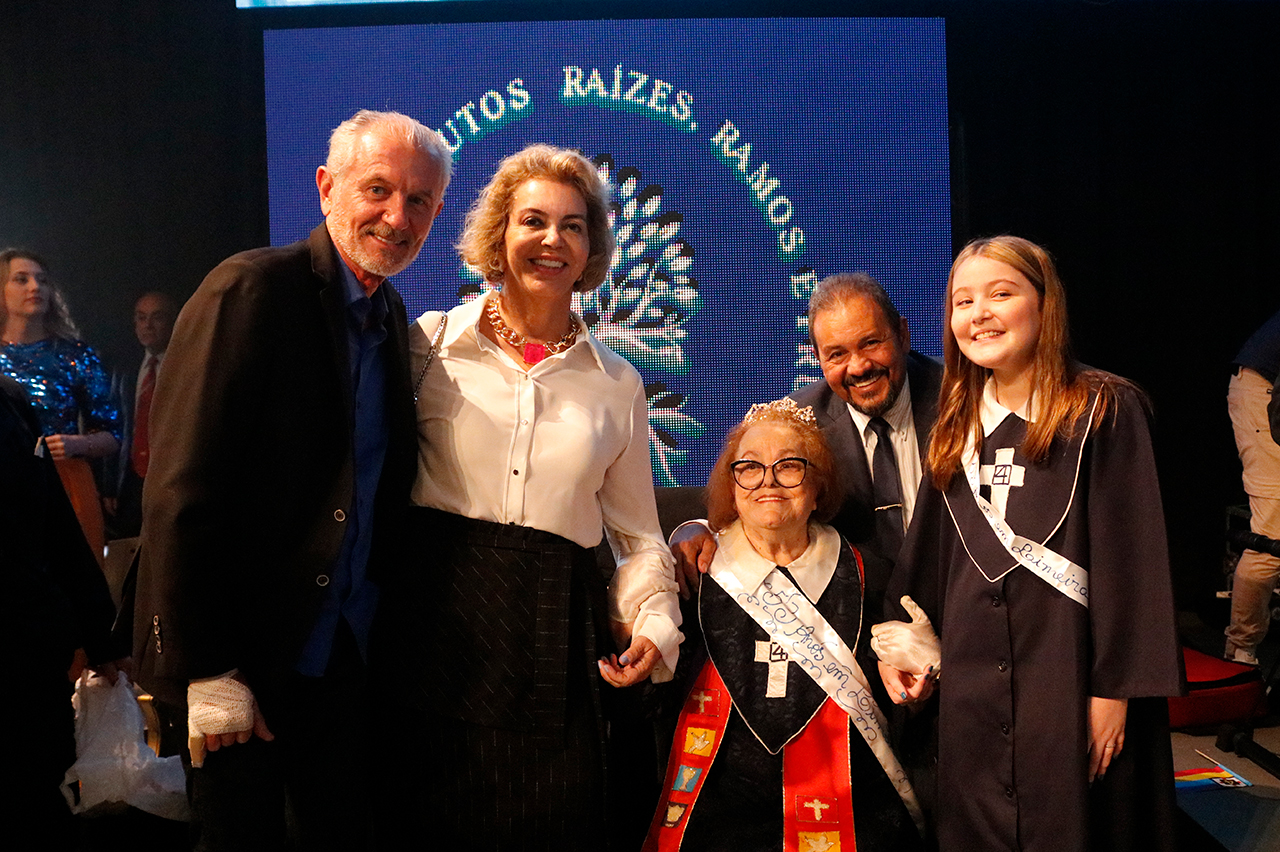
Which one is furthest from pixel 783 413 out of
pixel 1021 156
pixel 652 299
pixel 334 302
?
pixel 1021 156

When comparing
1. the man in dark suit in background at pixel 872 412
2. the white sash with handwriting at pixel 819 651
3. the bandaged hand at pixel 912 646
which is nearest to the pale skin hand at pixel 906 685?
the bandaged hand at pixel 912 646

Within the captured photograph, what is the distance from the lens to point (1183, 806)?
3020 mm

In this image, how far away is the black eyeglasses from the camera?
2434mm

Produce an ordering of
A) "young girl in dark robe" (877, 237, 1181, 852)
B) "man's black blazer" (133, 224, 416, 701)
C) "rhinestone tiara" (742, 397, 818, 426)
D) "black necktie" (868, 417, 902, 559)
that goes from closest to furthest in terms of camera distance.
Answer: "man's black blazer" (133, 224, 416, 701) → "young girl in dark robe" (877, 237, 1181, 852) → "rhinestone tiara" (742, 397, 818, 426) → "black necktie" (868, 417, 902, 559)

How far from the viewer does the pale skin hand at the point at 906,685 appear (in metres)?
2.15

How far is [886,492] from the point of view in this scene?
2.75 meters

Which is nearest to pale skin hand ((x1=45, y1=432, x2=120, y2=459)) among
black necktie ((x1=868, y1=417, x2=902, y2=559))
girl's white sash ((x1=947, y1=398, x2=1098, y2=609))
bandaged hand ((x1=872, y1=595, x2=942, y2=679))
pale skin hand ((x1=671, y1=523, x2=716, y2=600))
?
pale skin hand ((x1=671, y1=523, x2=716, y2=600))

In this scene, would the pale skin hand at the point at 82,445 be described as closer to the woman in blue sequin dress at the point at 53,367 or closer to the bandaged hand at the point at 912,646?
the woman in blue sequin dress at the point at 53,367

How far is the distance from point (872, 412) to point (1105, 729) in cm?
111

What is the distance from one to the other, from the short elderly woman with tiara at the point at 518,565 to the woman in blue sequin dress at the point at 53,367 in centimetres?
306

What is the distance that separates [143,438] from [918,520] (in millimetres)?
4291

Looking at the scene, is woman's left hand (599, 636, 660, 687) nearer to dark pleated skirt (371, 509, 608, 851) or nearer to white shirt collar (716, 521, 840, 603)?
dark pleated skirt (371, 509, 608, 851)

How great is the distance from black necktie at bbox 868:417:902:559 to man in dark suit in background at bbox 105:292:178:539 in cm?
386

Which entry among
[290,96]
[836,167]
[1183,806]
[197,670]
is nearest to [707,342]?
[836,167]
